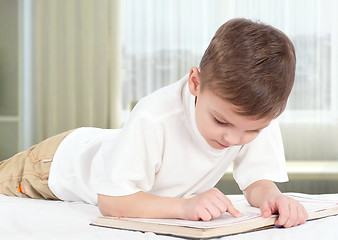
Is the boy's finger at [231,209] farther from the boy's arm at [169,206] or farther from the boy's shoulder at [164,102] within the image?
the boy's shoulder at [164,102]

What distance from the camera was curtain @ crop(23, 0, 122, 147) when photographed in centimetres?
362

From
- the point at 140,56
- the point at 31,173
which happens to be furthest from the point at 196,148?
the point at 140,56

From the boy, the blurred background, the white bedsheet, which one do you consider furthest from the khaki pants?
the blurred background

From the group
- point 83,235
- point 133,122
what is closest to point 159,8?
point 133,122

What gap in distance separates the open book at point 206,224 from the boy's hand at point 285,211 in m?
0.02

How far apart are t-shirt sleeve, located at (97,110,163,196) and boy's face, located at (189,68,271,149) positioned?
5.2 inches

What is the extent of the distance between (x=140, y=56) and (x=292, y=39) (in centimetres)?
109

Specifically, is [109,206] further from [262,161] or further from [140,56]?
[140,56]

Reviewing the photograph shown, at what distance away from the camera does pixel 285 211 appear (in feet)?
3.64

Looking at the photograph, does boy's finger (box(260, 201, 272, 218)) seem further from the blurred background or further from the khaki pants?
the blurred background

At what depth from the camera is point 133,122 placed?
122 centimetres

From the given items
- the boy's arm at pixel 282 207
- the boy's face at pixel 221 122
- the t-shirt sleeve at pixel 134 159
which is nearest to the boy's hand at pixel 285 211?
the boy's arm at pixel 282 207

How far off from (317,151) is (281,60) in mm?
2725

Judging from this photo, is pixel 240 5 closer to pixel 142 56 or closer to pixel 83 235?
pixel 142 56
